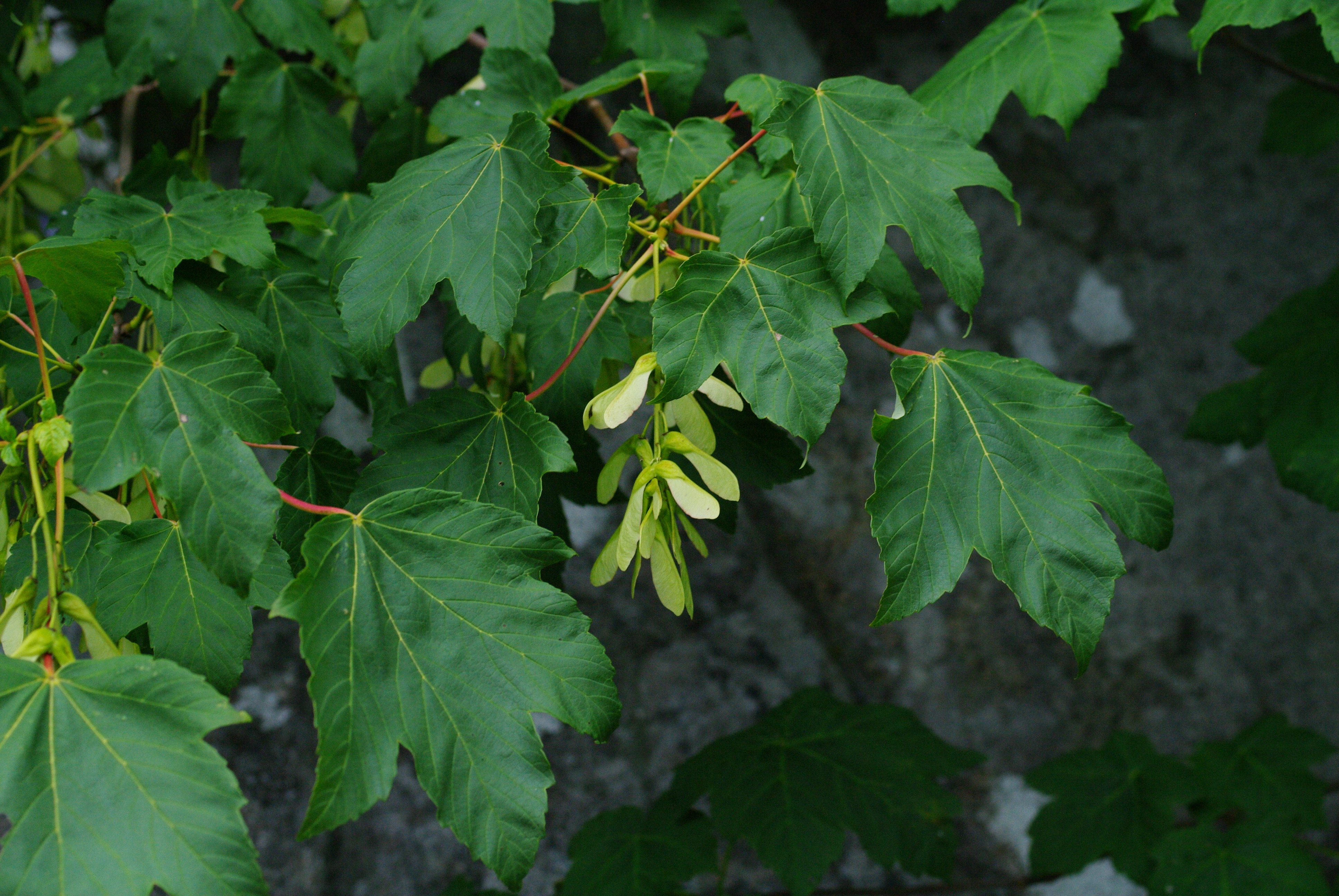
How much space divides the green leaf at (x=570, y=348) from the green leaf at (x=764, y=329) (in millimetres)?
170

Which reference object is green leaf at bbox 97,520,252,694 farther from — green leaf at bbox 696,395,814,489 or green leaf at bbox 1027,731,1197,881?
green leaf at bbox 1027,731,1197,881

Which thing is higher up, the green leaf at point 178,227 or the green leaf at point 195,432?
the green leaf at point 178,227

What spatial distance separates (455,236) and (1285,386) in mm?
1421

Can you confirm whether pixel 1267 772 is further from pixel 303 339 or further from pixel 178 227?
pixel 178 227

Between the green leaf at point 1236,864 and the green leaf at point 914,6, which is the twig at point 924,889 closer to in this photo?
the green leaf at point 1236,864

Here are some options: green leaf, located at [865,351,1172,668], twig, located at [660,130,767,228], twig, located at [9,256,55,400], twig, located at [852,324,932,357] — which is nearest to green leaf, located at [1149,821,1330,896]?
green leaf, located at [865,351,1172,668]

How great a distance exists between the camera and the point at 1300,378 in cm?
154

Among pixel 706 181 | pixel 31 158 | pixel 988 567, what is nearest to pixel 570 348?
pixel 706 181

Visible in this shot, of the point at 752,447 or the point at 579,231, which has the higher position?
the point at 579,231

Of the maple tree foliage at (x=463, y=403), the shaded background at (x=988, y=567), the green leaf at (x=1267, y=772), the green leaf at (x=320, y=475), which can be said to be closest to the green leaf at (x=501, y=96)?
the maple tree foliage at (x=463, y=403)

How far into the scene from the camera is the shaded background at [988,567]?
5.78 ft

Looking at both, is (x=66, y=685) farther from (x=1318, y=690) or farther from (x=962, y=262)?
(x=1318, y=690)

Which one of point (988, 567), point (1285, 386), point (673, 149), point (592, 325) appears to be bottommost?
point (988, 567)

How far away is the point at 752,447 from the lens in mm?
1013
